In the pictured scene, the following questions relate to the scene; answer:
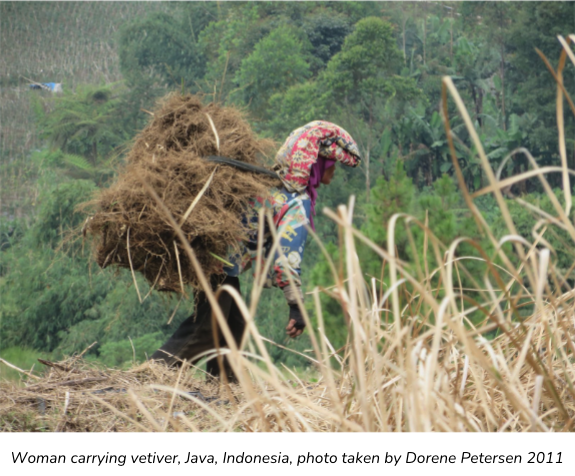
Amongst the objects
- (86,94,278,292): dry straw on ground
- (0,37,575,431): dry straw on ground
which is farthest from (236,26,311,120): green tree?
(0,37,575,431): dry straw on ground

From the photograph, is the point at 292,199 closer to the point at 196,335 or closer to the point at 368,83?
the point at 196,335

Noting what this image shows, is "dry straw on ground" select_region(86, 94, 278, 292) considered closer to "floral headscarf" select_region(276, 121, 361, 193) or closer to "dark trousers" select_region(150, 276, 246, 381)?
"floral headscarf" select_region(276, 121, 361, 193)

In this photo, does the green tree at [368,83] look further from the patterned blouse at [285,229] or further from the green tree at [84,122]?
the patterned blouse at [285,229]

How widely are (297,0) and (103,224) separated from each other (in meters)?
16.2

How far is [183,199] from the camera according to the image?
2.53 metres

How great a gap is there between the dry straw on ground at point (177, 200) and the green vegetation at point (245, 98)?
9.62 m

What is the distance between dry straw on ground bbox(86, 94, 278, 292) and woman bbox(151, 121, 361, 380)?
7 centimetres

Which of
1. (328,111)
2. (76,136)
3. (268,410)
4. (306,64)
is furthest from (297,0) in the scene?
(268,410)

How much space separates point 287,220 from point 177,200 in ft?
1.33

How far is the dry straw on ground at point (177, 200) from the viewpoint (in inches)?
98.3

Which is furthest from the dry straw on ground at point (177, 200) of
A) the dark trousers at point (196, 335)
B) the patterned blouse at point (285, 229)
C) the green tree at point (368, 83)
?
the green tree at point (368, 83)

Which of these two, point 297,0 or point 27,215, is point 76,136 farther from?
point 297,0

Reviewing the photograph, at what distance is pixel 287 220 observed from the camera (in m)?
2.71

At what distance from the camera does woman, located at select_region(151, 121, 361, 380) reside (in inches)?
109
